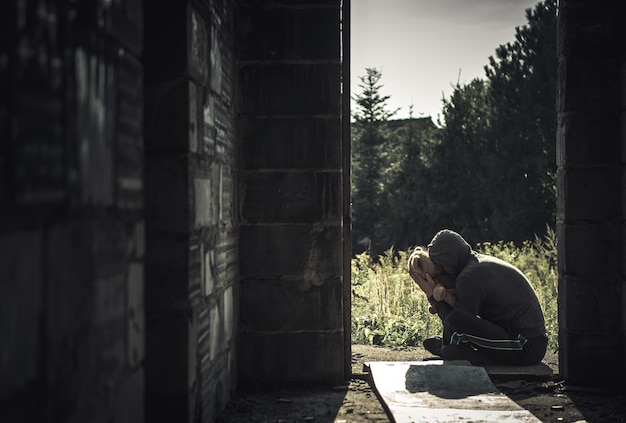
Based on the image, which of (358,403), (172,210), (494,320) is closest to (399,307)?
(494,320)

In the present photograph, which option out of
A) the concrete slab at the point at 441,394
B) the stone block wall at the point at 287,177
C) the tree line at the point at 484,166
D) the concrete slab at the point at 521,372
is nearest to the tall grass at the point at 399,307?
the concrete slab at the point at 521,372

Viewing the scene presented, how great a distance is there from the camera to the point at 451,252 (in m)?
6.00

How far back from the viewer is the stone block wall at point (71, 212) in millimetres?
1649

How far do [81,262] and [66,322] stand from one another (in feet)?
0.60

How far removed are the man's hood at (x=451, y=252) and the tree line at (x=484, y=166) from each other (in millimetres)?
12413

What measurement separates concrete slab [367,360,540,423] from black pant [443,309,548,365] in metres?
0.21

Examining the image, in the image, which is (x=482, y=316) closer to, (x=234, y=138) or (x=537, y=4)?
(x=234, y=138)

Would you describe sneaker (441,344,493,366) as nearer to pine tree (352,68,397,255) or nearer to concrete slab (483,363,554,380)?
concrete slab (483,363,554,380)

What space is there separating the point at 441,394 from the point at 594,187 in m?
1.78

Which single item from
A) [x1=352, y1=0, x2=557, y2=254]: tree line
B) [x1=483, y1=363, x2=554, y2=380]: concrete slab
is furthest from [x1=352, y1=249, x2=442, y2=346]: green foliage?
[x1=352, y1=0, x2=557, y2=254]: tree line

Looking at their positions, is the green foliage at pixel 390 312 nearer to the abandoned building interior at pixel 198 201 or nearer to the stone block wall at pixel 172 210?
the abandoned building interior at pixel 198 201

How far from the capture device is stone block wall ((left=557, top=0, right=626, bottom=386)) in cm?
507

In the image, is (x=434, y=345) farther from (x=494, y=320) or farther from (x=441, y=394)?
(x=441, y=394)

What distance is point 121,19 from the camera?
7.91 ft
